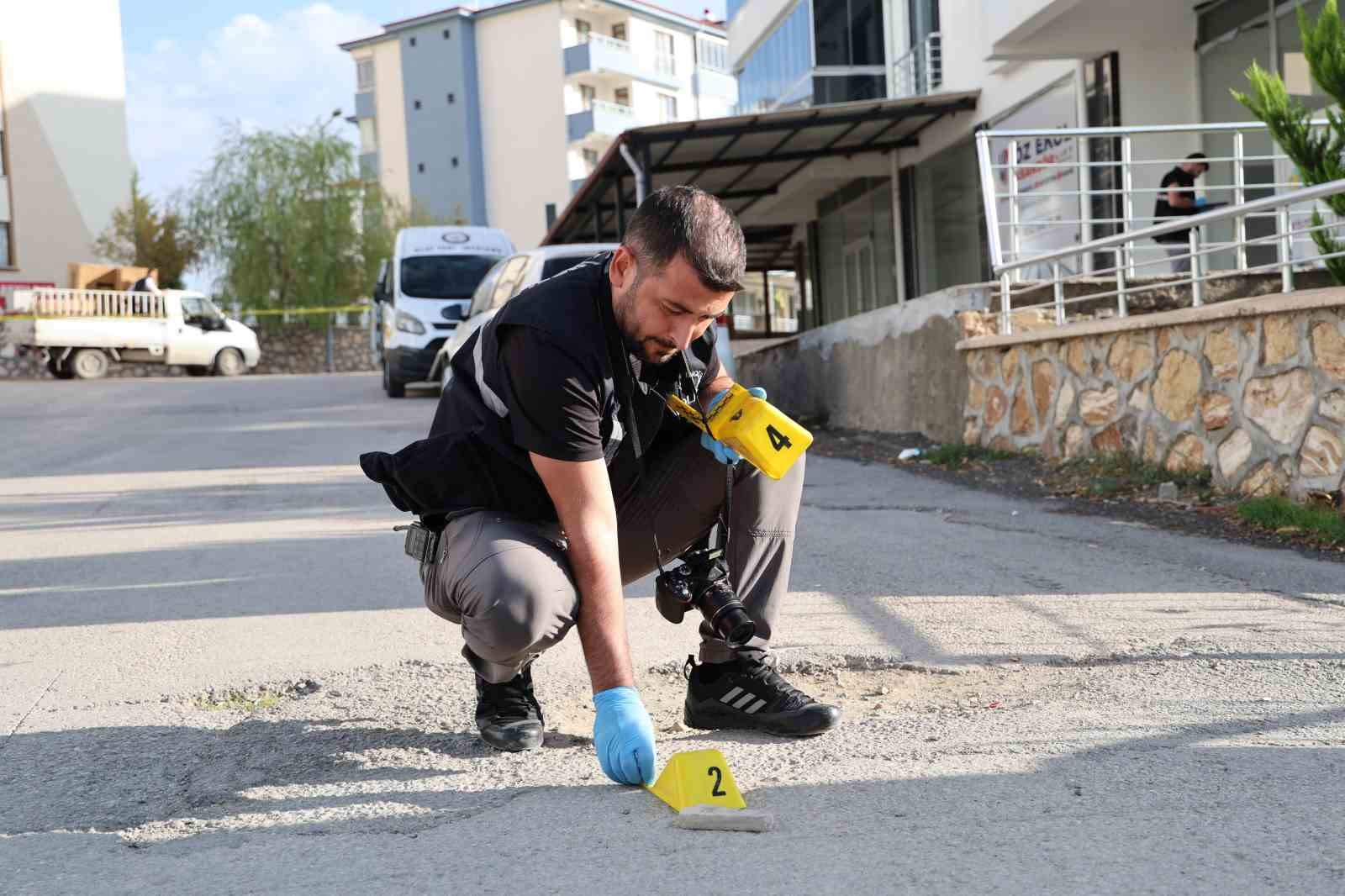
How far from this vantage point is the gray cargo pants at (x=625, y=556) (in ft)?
9.00

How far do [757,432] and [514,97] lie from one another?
57667 mm

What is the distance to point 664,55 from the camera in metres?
60.5

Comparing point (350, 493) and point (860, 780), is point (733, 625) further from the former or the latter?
point (350, 493)

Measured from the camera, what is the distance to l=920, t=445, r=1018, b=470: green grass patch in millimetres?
8776

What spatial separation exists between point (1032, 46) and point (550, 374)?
11691mm

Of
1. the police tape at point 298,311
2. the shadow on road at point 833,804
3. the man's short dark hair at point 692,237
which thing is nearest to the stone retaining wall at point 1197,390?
the shadow on road at point 833,804

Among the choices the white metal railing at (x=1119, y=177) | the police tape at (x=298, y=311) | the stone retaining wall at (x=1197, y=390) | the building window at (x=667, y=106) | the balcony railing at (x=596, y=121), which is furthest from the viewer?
the building window at (x=667, y=106)

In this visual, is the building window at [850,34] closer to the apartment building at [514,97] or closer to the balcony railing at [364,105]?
the apartment building at [514,97]

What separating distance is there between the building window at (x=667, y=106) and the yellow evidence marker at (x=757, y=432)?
195 ft

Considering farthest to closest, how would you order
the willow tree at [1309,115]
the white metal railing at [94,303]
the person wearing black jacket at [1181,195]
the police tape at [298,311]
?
the police tape at [298,311]
the white metal railing at [94,303]
the person wearing black jacket at [1181,195]
the willow tree at [1309,115]

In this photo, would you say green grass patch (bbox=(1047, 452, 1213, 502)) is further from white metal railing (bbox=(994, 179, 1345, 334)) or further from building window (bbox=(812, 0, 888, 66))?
building window (bbox=(812, 0, 888, 66))

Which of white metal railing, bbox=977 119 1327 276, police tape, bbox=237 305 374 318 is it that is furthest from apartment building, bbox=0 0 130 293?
white metal railing, bbox=977 119 1327 276

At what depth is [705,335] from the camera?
3150 millimetres

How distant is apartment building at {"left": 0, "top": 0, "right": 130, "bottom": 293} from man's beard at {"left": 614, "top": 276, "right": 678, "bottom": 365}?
3510 centimetres
